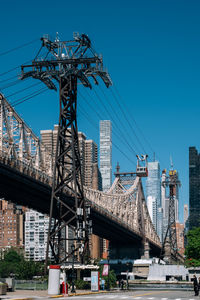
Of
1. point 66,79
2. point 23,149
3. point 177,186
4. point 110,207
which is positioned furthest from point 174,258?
point 66,79

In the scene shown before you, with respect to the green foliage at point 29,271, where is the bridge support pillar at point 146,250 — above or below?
above

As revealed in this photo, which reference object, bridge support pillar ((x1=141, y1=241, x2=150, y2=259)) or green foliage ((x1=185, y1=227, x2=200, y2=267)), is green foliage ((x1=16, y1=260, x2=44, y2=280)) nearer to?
green foliage ((x1=185, y1=227, x2=200, y2=267))

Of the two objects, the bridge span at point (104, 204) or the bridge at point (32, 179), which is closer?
the bridge at point (32, 179)

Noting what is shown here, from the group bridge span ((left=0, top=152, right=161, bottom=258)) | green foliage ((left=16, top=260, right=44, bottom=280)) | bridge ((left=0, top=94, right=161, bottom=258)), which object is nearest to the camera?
bridge ((left=0, top=94, right=161, bottom=258))

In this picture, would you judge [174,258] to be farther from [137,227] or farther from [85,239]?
[85,239]

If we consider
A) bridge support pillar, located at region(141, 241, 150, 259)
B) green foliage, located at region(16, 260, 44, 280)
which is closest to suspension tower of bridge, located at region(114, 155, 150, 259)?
bridge support pillar, located at region(141, 241, 150, 259)

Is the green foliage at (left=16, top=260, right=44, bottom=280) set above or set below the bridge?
below

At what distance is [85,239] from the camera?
6456 centimetres

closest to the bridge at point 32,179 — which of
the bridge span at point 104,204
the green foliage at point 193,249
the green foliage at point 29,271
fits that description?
the bridge span at point 104,204

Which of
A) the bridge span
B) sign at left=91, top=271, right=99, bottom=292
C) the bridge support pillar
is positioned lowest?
sign at left=91, top=271, right=99, bottom=292

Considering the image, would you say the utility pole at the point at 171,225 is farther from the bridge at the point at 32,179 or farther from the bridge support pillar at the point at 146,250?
the bridge at the point at 32,179

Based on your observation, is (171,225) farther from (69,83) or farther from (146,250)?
(69,83)

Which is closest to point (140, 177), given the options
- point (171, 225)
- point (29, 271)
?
point (171, 225)

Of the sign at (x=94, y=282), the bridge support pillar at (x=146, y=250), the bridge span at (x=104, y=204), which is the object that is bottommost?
the sign at (x=94, y=282)
